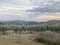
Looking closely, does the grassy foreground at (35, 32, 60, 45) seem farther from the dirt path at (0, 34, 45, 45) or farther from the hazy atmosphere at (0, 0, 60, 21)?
the hazy atmosphere at (0, 0, 60, 21)

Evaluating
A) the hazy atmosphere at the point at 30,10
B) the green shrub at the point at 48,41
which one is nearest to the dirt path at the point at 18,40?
the green shrub at the point at 48,41

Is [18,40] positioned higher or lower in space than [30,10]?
lower

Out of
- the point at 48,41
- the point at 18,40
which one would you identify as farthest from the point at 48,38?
the point at 18,40

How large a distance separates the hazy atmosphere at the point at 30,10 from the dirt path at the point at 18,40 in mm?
329

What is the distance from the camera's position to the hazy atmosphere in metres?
2.39

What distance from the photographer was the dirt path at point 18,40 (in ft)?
7.29

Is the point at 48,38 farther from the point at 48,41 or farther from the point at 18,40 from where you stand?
the point at 18,40

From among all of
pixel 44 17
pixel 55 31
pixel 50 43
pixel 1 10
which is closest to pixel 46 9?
pixel 44 17

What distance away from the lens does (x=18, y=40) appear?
2.25 metres

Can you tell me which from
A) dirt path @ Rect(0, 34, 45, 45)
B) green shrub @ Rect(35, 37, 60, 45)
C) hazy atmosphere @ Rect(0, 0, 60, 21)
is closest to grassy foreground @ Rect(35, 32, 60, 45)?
green shrub @ Rect(35, 37, 60, 45)

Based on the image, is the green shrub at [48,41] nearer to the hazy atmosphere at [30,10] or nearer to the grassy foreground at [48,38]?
the grassy foreground at [48,38]

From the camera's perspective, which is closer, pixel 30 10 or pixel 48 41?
pixel 48 41

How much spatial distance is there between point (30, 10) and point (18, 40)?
0.60m

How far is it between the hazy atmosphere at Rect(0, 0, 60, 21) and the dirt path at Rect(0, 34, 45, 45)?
0.33 meters
